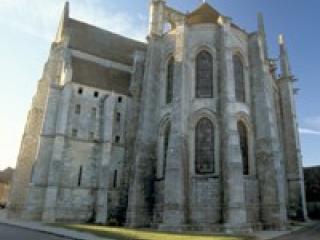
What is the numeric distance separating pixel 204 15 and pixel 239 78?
5857 millimetres

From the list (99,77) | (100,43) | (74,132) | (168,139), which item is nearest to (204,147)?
(168,139)

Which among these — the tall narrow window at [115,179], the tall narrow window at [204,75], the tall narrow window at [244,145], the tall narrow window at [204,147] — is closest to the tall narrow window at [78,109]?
the tall narrow window at [115,179]

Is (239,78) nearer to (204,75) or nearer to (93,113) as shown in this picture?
(204,75)

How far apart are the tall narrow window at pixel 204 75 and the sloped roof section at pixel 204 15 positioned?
299 cm

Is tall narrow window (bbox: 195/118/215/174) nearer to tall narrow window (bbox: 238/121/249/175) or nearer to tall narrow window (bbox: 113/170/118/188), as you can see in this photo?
tall narrow window (bbox: 238/121/249/175)

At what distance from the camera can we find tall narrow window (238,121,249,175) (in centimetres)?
1912

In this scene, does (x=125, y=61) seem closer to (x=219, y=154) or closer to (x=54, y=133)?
(x=54, y=133)

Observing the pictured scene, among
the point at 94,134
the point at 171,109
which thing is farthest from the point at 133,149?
the point at 171,109

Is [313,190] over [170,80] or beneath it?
beneath

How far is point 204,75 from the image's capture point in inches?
814

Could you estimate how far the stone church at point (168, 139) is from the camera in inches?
695

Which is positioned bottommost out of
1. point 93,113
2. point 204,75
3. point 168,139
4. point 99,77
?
point 168,139

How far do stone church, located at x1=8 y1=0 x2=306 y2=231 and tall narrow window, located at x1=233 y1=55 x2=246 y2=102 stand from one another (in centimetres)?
8

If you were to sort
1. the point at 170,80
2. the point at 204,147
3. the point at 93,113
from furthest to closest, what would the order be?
1. the point at 93,113
2. the point at 170,80
3. the point at 204,147
